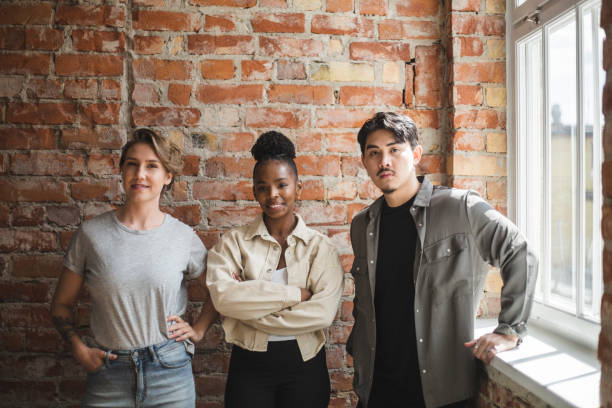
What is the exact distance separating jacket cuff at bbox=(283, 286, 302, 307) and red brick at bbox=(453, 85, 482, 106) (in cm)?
119

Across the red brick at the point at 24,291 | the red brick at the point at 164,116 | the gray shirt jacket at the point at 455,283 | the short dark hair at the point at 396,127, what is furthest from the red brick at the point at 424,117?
the red brick at the point at 24,291

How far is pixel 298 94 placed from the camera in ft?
6.71

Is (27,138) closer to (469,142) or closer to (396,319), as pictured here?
(396,319)

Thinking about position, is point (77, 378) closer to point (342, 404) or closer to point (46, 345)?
point (46, 345)

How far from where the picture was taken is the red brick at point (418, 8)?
2.08 metres

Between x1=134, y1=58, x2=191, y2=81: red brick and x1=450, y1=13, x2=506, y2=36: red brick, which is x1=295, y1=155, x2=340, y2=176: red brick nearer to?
x1=134, y1=58, x2=191, y2=81: red brick

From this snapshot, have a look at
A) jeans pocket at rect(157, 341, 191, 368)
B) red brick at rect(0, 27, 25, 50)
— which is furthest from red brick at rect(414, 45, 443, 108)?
red brick at rect(0, 27, 25, 50)

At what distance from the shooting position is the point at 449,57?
206cm

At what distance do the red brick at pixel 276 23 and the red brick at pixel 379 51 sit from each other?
298mm

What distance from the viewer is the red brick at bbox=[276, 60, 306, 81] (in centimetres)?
204

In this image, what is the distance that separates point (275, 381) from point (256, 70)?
1.39 m

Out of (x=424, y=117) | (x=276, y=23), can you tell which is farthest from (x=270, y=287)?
(x=276, y=23)

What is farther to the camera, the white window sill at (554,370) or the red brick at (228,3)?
the red brick at (228,3)

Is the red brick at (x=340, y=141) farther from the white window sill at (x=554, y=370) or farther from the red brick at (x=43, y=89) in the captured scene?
the red brick at (x=43, y=89)
